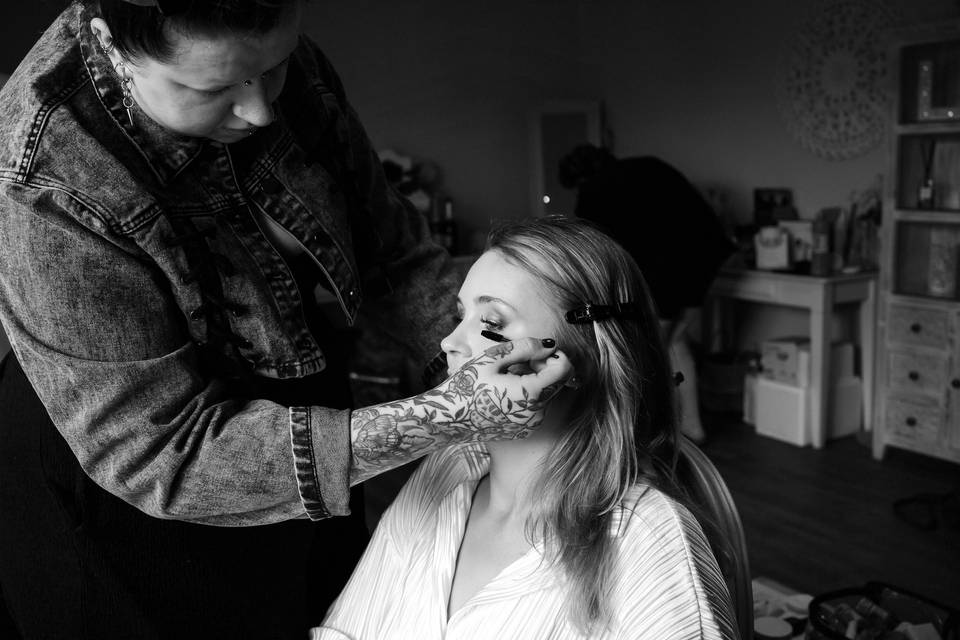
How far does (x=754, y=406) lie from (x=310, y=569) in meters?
3.64

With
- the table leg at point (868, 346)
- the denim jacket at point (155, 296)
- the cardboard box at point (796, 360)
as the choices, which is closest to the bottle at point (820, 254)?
the table leg at point (868, 346)

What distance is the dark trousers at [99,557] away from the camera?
1291mm

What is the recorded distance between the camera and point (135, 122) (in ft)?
4.07

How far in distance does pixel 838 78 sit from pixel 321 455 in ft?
14.3

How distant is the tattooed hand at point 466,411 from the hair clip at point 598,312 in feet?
0.66

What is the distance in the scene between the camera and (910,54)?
4.02 m

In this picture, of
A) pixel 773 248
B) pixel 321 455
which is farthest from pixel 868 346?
pixel 321 455

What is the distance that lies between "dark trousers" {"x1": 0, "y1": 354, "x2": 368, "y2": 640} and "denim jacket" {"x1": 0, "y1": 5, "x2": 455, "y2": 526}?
0.12 m

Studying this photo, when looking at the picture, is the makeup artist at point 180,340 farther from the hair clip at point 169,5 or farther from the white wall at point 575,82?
the white wall at point 575,82

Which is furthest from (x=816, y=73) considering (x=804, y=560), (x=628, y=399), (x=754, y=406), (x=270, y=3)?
(x=270, y=3)

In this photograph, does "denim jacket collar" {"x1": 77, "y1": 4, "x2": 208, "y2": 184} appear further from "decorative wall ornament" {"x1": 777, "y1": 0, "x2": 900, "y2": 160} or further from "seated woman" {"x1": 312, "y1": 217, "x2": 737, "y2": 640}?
"decorative wall ornament" {"x1": 777, "y1": 0, "x2": 900, "y2": 160}

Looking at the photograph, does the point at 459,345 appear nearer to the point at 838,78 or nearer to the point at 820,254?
the point at 820,254

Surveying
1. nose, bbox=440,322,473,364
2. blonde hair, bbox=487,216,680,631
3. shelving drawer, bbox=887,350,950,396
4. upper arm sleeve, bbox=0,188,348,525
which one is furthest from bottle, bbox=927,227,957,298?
upper arm sleeve, bbox=0,188,348,525

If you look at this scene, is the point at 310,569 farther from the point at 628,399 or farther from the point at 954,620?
the point at 954,620
